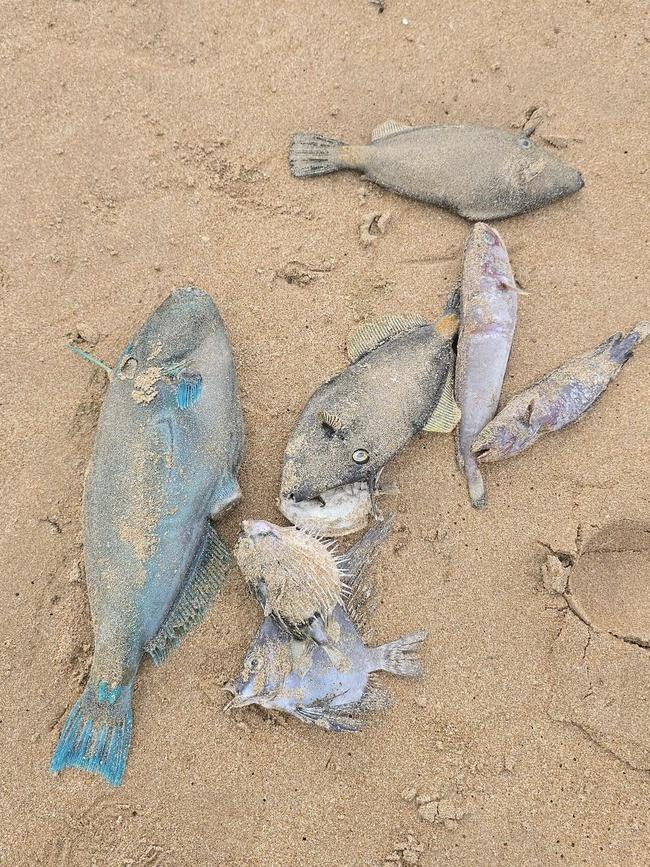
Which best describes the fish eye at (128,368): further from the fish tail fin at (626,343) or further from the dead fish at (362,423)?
the fish tail fin at (626,343)

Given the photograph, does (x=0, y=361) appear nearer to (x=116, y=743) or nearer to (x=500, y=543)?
(x=116, y=743)

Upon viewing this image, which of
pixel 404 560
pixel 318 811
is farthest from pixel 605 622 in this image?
pixel 318 811

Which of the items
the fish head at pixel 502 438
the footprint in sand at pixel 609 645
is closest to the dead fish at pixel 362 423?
the fish head at pixel 502 438

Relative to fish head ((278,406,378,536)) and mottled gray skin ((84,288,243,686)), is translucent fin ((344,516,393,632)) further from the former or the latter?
mottled gray skin ((84,288,243,686))

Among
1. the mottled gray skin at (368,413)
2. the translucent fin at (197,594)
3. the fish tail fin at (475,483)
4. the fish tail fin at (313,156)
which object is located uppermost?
the fish tail fin at (313,156)

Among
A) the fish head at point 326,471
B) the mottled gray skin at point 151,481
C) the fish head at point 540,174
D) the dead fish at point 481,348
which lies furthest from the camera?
the fish head at point 540,174

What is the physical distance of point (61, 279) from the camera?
14.1 ft

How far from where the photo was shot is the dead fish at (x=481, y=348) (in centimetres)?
407

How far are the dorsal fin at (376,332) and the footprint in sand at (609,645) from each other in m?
1.79

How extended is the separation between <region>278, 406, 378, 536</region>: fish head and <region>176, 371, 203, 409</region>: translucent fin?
0.65 metres

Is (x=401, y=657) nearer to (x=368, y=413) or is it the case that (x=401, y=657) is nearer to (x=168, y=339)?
(x=368, y=413)

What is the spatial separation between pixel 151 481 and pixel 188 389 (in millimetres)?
588

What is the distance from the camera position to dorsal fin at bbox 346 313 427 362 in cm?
413

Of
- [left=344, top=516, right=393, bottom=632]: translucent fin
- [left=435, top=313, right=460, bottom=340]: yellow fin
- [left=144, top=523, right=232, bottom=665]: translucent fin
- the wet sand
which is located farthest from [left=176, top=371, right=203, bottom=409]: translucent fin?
[left=435, top=313, right=460, bottom=340]: yellow fin
